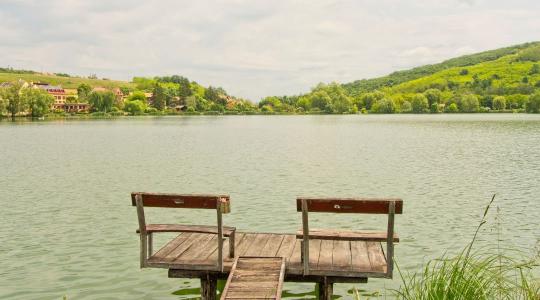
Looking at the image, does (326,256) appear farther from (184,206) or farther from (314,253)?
(184,206)

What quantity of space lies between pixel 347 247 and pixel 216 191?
15809mm

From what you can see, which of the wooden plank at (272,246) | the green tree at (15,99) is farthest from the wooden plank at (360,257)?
the green tree at (15,99)

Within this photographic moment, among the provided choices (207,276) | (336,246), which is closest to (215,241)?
(207,276)

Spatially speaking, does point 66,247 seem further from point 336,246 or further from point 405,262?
point 405,262

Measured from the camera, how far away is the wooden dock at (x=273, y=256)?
9.08 meters

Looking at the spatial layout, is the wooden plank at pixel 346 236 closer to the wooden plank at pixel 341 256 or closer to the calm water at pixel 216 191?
the wooden plank at pixel 341 256

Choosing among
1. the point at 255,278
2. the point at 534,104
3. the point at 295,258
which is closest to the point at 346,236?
the point at 295,258

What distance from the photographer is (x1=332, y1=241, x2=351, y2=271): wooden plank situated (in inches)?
383

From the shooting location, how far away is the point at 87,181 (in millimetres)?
29547

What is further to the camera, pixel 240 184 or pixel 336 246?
pixel 240 184

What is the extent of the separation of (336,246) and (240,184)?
675 inches

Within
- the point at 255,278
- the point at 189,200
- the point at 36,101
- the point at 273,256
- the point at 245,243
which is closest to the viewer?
the point at 255,278

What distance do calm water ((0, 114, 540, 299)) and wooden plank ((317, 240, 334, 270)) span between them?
3.81 ft

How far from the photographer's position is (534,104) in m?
180
